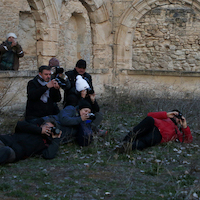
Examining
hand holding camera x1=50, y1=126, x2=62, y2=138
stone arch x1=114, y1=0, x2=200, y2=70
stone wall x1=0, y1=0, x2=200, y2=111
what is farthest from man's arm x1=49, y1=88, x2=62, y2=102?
stone arch x1=114, y1=0, x2=200, y2=70

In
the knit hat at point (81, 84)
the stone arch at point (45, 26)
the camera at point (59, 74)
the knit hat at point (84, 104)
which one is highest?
the stone arch at point (45, 26)

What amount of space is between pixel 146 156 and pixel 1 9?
853cm

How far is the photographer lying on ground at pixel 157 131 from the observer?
4320mm

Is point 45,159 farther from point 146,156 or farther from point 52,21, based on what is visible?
point 52,21

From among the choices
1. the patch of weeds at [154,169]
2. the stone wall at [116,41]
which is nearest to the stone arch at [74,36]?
the stone wall at [116,41]

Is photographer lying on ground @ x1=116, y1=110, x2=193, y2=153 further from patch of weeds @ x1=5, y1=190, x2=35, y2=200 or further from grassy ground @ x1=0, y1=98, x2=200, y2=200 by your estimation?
patch of weeds @ x1=5, y1=190, x2=35, y2=200

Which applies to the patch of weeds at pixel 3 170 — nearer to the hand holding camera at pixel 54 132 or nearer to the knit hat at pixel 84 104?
the hand holding camera at pixel 54 132

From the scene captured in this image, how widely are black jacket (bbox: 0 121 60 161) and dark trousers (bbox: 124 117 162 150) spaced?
113 cm

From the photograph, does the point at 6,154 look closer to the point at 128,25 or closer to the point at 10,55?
the point at 10,55

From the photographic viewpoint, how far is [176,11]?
42.5 feet

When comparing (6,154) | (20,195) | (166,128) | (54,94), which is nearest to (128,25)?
(54,94)

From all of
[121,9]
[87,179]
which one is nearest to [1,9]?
[121,9]

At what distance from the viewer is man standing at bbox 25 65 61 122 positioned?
433 cm

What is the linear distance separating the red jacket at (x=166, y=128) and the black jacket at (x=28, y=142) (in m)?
1.53
